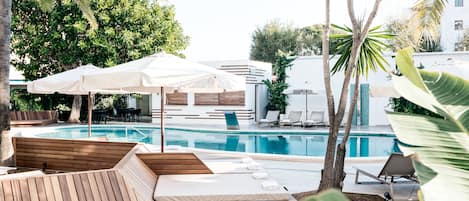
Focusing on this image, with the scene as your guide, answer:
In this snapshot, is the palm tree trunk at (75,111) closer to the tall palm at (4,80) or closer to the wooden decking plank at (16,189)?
the tall palm at (4,80)

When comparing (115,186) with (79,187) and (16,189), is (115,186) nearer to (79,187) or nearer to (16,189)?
(79,187)

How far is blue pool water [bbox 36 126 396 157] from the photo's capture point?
13508 mm

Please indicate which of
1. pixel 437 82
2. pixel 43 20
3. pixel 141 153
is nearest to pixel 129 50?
pixel 43 20

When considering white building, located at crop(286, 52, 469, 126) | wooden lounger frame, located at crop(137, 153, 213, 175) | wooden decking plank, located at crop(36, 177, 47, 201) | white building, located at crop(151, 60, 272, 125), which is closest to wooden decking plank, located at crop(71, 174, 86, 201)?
wooden decking plank, located at crop(36, 177, 47, 201)

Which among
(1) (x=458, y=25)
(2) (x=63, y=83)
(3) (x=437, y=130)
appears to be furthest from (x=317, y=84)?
(3) (x=437, y=130)

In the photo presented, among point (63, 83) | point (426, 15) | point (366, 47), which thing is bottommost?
point (63, 83)

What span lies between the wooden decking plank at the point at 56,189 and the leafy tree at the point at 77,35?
651 inches

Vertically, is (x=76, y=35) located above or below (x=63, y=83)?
above

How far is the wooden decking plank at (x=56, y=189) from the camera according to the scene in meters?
3.28

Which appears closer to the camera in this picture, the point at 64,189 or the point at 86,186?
the point at 64,189

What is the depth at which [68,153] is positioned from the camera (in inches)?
253

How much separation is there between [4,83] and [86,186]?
3720mm

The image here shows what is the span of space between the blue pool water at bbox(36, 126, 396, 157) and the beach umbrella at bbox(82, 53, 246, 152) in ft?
21.7

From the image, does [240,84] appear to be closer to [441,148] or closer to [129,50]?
[441,148]
